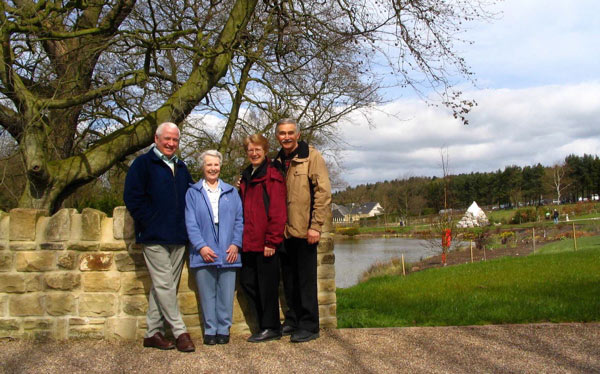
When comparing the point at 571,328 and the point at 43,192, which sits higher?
the point at 43,192

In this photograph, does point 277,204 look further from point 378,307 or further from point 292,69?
point 292,69

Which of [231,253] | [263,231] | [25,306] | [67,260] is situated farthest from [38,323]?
[263,231]

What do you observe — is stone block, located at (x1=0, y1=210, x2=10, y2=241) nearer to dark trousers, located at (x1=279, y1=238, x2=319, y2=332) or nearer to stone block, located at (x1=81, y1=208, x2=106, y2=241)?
stone block, located at (x1=81, y1=208, x2=106, y2=241)

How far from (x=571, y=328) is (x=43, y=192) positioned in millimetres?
7037

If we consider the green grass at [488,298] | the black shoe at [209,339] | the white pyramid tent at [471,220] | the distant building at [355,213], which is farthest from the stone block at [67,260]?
the distant building at [355,213]

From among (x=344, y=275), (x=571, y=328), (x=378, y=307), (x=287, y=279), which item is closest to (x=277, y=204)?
(x=287, y=279)

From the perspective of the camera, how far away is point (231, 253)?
4555 millimetres

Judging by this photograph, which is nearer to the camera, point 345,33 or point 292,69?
point 345,33

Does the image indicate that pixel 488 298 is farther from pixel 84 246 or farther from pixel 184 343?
pixel 84 246

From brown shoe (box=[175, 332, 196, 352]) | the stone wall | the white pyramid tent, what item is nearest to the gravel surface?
brown shoe (box=[175, 332, 196, 352])

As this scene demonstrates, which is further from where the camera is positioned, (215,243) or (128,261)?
(128,261)

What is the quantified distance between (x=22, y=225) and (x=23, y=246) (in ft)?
0.66

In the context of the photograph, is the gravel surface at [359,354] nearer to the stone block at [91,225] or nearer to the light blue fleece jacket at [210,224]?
the light blue fleece jacket at [210,224]

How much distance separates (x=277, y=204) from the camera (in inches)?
179
